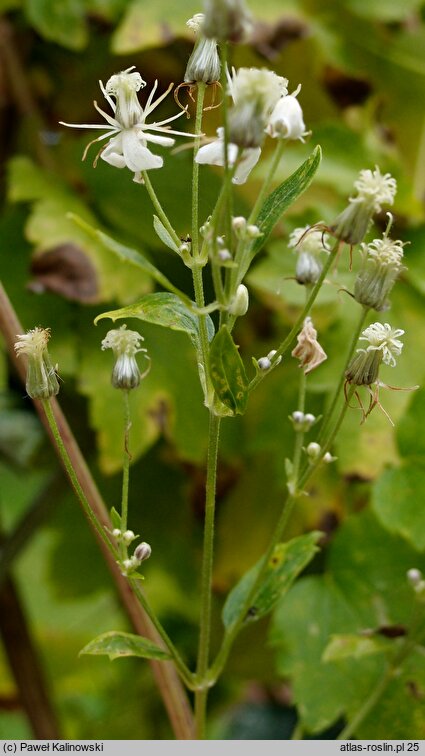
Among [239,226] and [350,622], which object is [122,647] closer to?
[239,226]

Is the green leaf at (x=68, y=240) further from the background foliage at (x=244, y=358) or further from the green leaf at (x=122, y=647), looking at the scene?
the green leaf at (x=122, y=647)

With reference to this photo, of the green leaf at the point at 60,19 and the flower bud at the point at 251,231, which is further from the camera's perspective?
the green leaf at the point at 60,19

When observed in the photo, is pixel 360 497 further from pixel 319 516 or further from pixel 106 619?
pixel 106 619

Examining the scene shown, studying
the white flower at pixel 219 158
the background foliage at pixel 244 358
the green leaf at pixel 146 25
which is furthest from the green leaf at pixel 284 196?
the green leaf at pixel 146 25

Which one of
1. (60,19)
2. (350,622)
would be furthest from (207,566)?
(60,19)

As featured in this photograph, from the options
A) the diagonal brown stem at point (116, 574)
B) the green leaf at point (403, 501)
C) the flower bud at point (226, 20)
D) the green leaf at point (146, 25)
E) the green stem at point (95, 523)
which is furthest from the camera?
the green leaf at point (146, 25)

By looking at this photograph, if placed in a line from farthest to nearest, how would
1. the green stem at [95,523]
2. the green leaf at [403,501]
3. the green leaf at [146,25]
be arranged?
the green leaf at [146,25] → the green leaf at [403,501] → the green stem at [95,523]

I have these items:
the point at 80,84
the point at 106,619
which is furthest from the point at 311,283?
the point at 106,619
